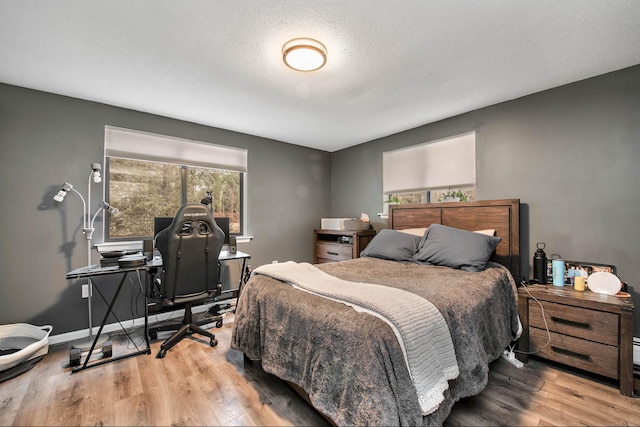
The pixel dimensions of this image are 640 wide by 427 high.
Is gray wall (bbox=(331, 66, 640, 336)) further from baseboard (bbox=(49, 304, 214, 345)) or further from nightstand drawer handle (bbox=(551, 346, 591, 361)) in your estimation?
baseboard (bbox=(49, 304, 214, 345))

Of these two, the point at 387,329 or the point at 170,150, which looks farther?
the point at 170,150

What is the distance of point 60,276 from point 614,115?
529 centimetres

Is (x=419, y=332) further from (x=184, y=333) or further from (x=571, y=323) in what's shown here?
(x=184, y=333)

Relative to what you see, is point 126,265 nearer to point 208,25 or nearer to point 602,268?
point 208,25

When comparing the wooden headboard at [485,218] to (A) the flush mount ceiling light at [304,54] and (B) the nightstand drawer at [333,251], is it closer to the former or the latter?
(B) the nightstand drawer at [333,251]

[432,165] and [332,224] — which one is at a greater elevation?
[432,165]

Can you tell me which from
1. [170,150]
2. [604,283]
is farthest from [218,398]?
[604,283]

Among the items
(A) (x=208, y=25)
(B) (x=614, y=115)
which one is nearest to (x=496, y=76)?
(B) (x=614, y=115)

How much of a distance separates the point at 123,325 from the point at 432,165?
4.13 meters

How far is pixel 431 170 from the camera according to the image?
3631mm

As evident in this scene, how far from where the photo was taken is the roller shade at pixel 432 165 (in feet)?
10.8

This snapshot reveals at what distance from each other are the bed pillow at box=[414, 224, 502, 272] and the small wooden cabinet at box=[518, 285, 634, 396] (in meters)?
0.43

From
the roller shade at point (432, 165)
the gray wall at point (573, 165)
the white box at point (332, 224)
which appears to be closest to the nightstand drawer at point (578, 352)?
the gray wall at point (573, 165)

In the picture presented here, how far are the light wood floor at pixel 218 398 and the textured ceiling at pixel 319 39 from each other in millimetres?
2406
